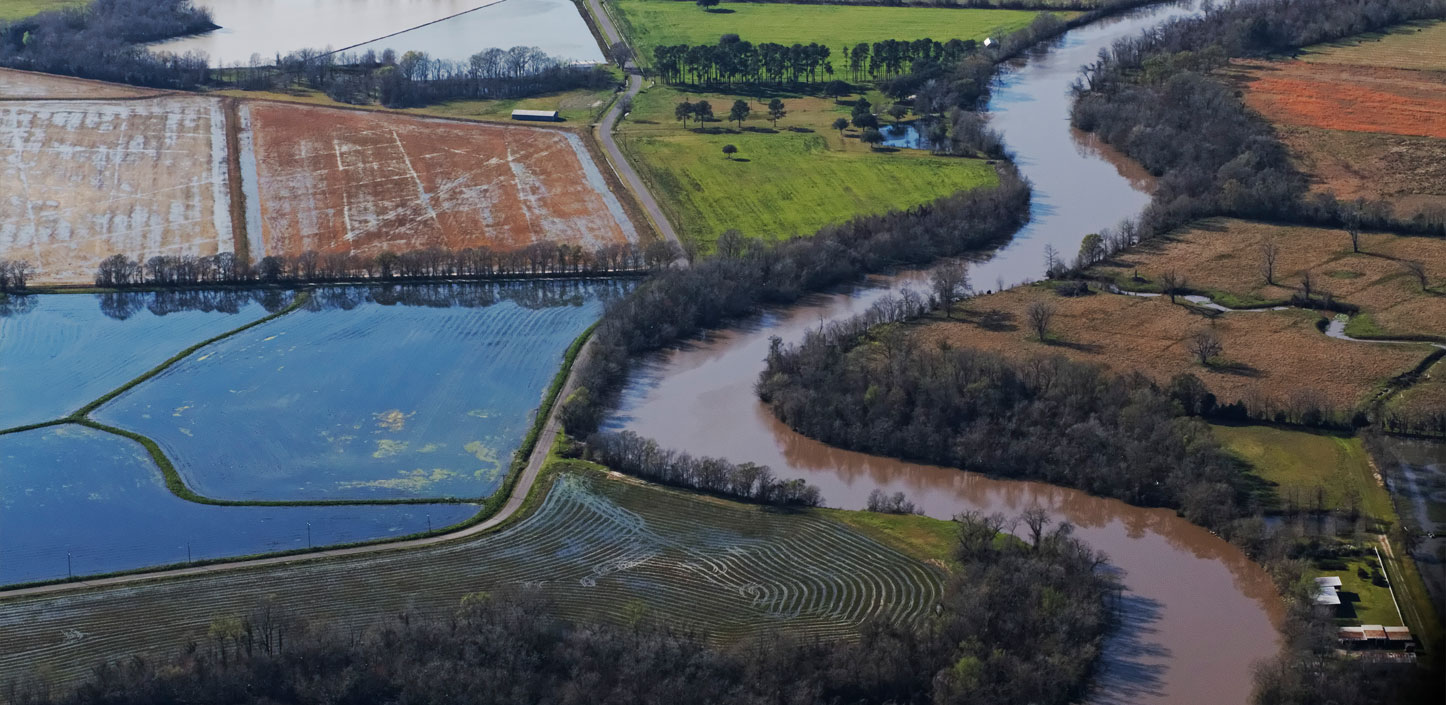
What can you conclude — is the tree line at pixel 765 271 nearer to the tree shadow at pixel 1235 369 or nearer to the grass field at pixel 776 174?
the grass field at pixel 776 174

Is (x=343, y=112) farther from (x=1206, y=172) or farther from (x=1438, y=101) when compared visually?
(x=1438, y=101)

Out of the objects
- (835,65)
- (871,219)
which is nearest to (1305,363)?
(871,219)

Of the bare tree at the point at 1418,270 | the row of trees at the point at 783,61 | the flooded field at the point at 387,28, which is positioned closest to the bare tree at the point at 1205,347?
the bare tree at the point at 1418,270

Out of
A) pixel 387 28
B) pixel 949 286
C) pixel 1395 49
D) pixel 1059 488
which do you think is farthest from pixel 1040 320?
pixel 387 28

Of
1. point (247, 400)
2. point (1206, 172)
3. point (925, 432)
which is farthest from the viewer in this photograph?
point (1206, 172)

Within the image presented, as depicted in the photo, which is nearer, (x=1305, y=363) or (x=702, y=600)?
(x=702, y=600)

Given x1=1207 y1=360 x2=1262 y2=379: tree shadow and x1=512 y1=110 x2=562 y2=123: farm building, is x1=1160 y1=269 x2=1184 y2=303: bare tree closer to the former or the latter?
x1=1207 y1=360 x2=1262 y2=379: tree shadow
